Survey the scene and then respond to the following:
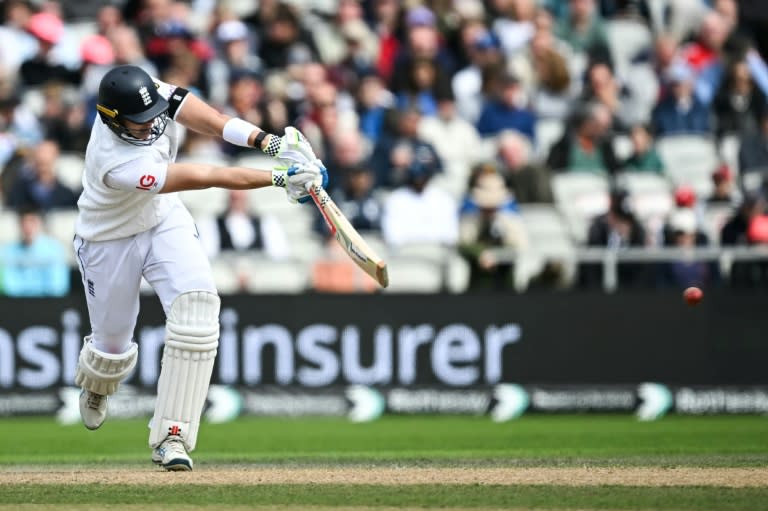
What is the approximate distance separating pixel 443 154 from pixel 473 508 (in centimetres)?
842

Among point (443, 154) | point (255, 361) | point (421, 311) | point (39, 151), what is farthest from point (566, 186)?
point (39, 151)

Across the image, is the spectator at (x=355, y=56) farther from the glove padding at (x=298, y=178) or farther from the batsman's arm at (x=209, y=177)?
the batsman's arm at (x=209, y=177)

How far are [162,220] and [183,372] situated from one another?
809 mm

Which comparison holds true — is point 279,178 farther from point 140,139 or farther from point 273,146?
point 140,139

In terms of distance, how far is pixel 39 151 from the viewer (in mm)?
13078

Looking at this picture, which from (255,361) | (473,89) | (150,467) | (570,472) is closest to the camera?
(570,472)

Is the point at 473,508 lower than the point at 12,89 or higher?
lower

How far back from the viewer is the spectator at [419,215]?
1315cm

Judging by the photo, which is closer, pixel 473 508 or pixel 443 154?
pixel 473 508

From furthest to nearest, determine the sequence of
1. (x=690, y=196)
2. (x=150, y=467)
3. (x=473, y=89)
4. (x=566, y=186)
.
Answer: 1. (x=473, y=89)
2. (x=566, y=186)
3. (x=690, y=196)
4. (x=150, y=467)

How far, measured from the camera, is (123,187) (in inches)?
287

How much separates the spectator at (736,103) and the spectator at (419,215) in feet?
11.3

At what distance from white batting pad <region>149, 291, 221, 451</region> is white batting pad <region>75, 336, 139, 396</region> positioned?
0.60 metres

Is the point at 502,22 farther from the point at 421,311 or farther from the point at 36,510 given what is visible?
the point at 36,510
